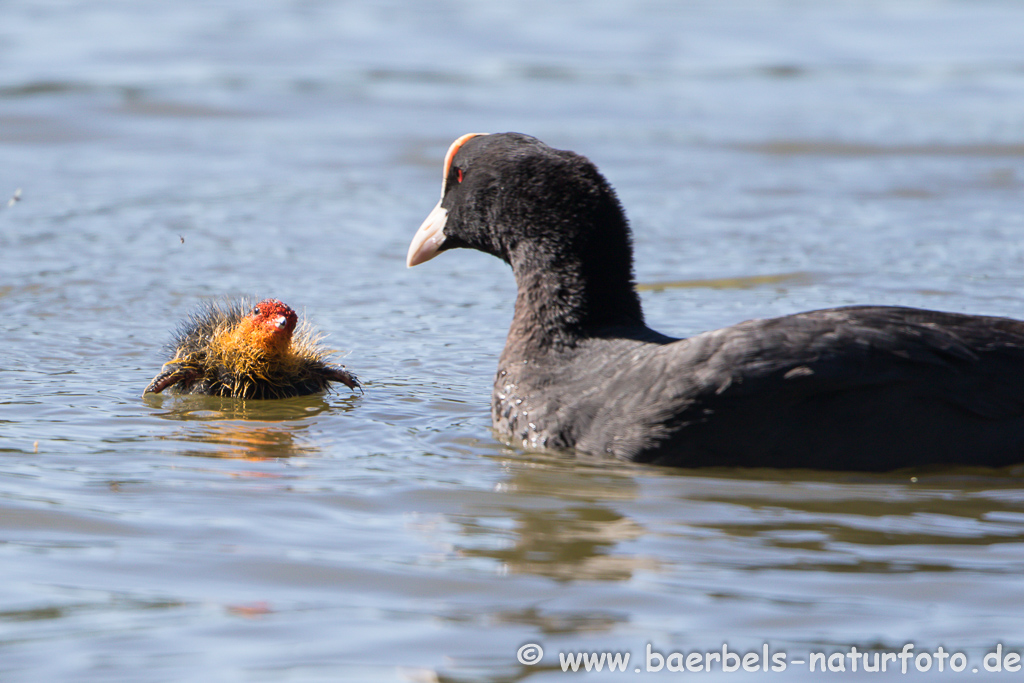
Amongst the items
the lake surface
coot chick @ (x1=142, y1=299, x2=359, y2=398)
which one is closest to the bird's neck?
the lake surface

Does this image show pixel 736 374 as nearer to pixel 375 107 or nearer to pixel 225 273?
pixel 225 273

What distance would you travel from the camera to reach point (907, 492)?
491 centimetres

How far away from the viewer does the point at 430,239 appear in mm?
6422

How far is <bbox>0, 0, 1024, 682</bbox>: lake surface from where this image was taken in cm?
376

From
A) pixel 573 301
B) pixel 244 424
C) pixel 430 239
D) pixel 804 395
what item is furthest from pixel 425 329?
pixel 804 395

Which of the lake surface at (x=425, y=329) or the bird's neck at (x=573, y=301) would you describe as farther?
the bird's neck at (x=573, y=301)

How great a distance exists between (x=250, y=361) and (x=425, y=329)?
1.69 meters

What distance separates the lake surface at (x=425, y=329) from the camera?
376 centimetres

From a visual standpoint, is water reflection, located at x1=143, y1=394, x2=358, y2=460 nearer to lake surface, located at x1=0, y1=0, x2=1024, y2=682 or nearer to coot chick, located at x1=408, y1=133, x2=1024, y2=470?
lake surface, located at x1=0, y1=0, x2=1024, y2=682

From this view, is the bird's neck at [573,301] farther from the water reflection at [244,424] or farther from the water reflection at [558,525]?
the water reflection at [244,424]

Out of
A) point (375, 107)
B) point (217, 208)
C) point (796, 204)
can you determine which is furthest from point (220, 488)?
point (375, 107)

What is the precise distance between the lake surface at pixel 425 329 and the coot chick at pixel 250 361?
0.11m

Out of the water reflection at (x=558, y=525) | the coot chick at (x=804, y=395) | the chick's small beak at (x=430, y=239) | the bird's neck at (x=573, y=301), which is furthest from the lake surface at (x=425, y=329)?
the chick's small beak at (x=430, y=239)

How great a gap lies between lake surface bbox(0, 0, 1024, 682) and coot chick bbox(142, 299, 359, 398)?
0.11 m
